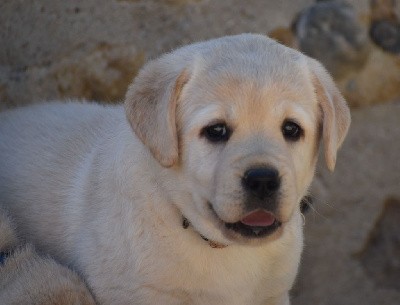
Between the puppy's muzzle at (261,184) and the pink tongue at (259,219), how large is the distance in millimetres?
95

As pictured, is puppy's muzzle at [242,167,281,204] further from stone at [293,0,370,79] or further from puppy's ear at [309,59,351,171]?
stone at [293,0,370,79]

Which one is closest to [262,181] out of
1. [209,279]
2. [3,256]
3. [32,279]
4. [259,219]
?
[259,219]

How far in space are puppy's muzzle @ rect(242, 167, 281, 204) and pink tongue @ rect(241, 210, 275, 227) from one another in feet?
0.31

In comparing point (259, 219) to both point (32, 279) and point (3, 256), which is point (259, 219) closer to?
point (32, 279)

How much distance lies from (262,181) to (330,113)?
562 millimetres

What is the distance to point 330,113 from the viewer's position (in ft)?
12.8

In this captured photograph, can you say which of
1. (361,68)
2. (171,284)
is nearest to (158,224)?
(171,284)

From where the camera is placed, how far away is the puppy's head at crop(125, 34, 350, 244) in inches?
141

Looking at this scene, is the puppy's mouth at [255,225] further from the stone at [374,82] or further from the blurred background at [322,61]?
the stone at [374,82]

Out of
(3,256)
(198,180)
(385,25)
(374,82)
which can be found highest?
(198,180)

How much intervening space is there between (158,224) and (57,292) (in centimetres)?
53

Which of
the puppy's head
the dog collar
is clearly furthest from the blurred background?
the dog collar

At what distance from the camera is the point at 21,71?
545 centimetres

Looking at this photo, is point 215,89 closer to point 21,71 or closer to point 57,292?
point 57,292
